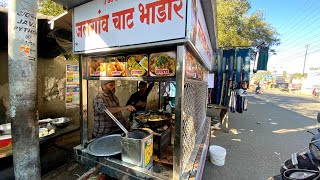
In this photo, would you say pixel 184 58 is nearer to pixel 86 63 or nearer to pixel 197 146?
pixel 86 63

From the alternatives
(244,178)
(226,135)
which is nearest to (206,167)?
(244,178)

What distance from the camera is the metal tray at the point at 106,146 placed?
2.11 metres

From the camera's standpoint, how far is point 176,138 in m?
1.73

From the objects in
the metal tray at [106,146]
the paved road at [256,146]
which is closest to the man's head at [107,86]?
the metal tray at [106,146]

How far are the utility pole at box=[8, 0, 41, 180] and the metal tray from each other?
624mm

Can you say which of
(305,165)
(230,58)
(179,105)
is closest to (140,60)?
(179,105)

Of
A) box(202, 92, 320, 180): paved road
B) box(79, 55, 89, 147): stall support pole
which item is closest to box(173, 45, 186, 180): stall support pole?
box(79, 55, 89, 147): stall support pole

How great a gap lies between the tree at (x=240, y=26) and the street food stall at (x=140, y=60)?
11.7 m

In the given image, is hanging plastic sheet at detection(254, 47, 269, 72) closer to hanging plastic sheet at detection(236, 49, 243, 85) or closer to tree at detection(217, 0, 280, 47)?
hanging plastic sheet at detection(236, 49, 243, 85)

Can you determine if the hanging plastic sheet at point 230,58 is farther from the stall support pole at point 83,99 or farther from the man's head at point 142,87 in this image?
the stall support pole at point 83,99

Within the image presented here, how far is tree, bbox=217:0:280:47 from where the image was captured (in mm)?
12805

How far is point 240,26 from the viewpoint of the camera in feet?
44.4

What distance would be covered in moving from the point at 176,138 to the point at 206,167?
122 inches

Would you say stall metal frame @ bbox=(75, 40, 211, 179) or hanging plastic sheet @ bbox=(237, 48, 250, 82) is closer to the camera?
stall metal frame @ bbox=(75, 40, 211, 179)
